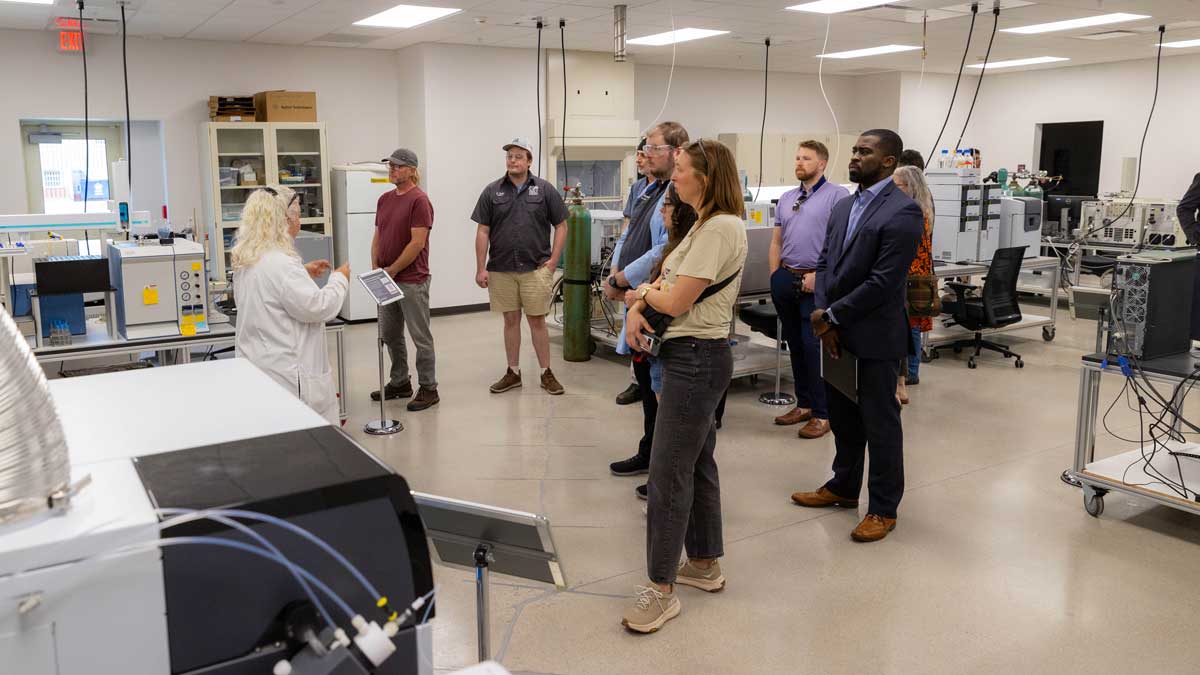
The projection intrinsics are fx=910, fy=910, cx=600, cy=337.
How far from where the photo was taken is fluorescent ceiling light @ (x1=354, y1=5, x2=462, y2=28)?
6.79 metres

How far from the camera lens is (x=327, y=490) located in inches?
44.6

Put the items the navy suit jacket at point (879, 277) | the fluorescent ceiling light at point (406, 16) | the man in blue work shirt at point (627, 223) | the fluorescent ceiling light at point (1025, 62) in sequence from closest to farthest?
the navy suit jacket at point (879, 277) < the man in blue work shirt at point (627, 223) < the fluorescent ceiling light at point (406, 16) < the fluorescent ceiling light at point (1025, 62)

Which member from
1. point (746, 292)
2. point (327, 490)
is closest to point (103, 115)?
point (746, 292)

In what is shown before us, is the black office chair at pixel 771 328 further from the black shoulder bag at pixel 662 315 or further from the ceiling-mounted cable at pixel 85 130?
the ceiling-mounted cable at pixel 85 130

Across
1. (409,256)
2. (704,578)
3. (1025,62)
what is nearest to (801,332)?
(704,578)

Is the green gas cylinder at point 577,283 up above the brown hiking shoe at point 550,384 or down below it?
above

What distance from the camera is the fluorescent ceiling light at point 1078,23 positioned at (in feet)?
24.5

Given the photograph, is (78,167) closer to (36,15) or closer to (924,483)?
(36,15)

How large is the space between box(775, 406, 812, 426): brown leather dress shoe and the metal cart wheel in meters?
1.62

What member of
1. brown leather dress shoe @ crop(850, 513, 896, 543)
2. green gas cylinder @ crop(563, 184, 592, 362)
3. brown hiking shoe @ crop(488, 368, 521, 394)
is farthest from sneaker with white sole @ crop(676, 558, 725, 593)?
green gas cylinder @ crop(563, 184, 592, 362)

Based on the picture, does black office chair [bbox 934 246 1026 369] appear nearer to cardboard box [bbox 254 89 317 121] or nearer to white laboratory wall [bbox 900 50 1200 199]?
white laboratory wall [bbox 900 50 1200 199]

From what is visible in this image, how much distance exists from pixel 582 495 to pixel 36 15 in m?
5.78

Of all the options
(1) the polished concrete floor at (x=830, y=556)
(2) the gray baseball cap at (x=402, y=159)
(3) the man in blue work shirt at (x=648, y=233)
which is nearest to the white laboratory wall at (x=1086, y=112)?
(1) the polished concrete floor at (x=830, y=556)

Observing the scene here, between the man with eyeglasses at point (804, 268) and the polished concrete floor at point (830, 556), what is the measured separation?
0.23m
